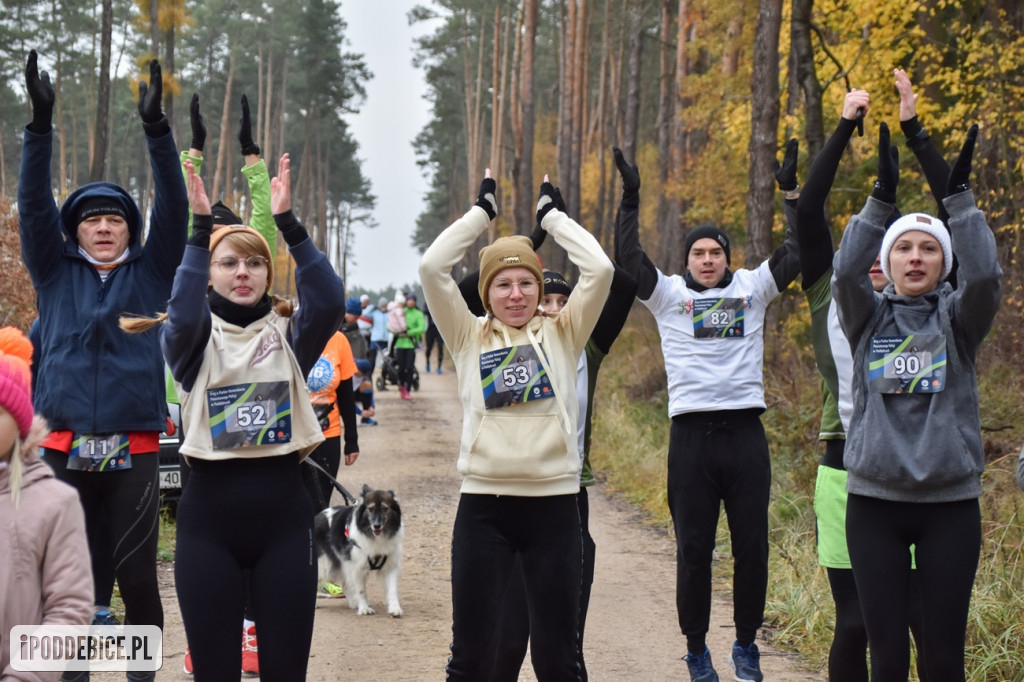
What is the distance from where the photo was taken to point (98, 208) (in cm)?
511

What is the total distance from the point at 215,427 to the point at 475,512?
3.47 ft

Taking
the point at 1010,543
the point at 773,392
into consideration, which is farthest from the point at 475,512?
the point at 773,392

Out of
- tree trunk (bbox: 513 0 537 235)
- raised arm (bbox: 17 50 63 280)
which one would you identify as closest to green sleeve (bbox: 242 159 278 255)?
raised arm (bbox: 17 50 63 280)

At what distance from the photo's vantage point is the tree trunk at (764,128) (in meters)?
13.6

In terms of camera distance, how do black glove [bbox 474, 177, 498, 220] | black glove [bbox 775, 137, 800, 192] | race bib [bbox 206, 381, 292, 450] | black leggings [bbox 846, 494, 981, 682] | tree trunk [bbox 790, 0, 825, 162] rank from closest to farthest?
1. race bib [bbox 206, 381, 292, 450]
2. black leggings [bbox 846, 494, 981, 682]
3. black glove [bbox 474, 177, 498, 220]
4. black glove [bbox 775, 137, 800, 192]
5. tree trunk [bbox 790, 0, 825, 162]

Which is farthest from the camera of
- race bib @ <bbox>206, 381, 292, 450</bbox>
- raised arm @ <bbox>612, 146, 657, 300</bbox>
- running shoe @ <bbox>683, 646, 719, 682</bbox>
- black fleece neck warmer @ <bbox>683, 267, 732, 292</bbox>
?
black fleece neck warmer @ <bbox>683, 267, 732, 292</bbox>

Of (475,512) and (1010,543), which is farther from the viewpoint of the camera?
(1010,543)

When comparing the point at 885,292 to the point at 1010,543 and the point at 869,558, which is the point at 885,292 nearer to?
the point at 869,558

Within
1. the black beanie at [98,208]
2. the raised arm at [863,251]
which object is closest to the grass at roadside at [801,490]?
the raised arm at [863,251]

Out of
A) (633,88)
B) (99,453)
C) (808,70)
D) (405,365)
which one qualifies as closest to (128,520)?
(99,453)

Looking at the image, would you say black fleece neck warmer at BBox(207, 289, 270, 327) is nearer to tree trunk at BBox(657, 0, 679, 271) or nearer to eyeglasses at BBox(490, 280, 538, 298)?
eyeglasses at BBox(490, 280, 538, 298)

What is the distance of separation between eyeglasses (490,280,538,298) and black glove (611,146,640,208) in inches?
43.3

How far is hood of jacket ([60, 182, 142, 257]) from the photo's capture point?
16.8 ft

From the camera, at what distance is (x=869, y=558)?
14.3ft
